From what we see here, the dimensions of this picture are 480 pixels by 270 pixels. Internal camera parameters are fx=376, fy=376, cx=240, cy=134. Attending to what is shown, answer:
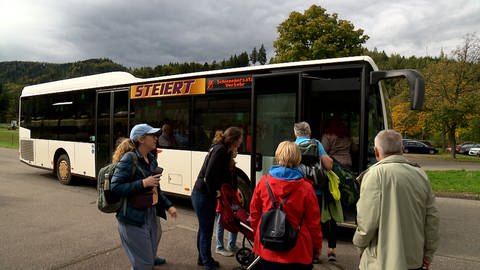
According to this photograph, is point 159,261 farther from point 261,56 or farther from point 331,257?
point 261,56

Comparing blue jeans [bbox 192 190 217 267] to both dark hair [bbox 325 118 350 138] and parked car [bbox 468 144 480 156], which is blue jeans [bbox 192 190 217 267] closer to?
dark hair [bbox 325 118 350 138]

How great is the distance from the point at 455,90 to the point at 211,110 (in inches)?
982

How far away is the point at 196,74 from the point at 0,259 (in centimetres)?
466

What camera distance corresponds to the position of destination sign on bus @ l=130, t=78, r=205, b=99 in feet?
25.5

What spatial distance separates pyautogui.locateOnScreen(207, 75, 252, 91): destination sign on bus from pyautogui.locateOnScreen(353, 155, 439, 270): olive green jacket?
4.50m

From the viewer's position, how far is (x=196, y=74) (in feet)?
25.7

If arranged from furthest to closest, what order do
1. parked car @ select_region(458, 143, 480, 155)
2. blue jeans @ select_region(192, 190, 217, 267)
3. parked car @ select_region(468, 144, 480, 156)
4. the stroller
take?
1. parked car @ select_region(458, 143, 480, 155)
2. parked car @ select_region(468, 144, 480, 156)
3. blue jeans @ select_region(192, 190, 217, 267)
4. the stroller

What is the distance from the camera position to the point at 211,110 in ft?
24.8

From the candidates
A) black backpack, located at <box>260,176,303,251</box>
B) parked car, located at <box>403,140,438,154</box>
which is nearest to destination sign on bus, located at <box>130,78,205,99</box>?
black backpack, located at <box>260,176,303,251</box>

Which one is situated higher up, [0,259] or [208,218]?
[208,218]

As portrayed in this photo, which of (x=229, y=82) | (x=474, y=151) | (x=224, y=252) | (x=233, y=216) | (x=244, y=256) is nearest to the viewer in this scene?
(x=233, y=216)

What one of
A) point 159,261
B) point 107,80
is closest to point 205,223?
point 159,261

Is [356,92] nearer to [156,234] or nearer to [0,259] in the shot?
[156,234]

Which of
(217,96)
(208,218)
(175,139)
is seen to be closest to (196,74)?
(217,96)
